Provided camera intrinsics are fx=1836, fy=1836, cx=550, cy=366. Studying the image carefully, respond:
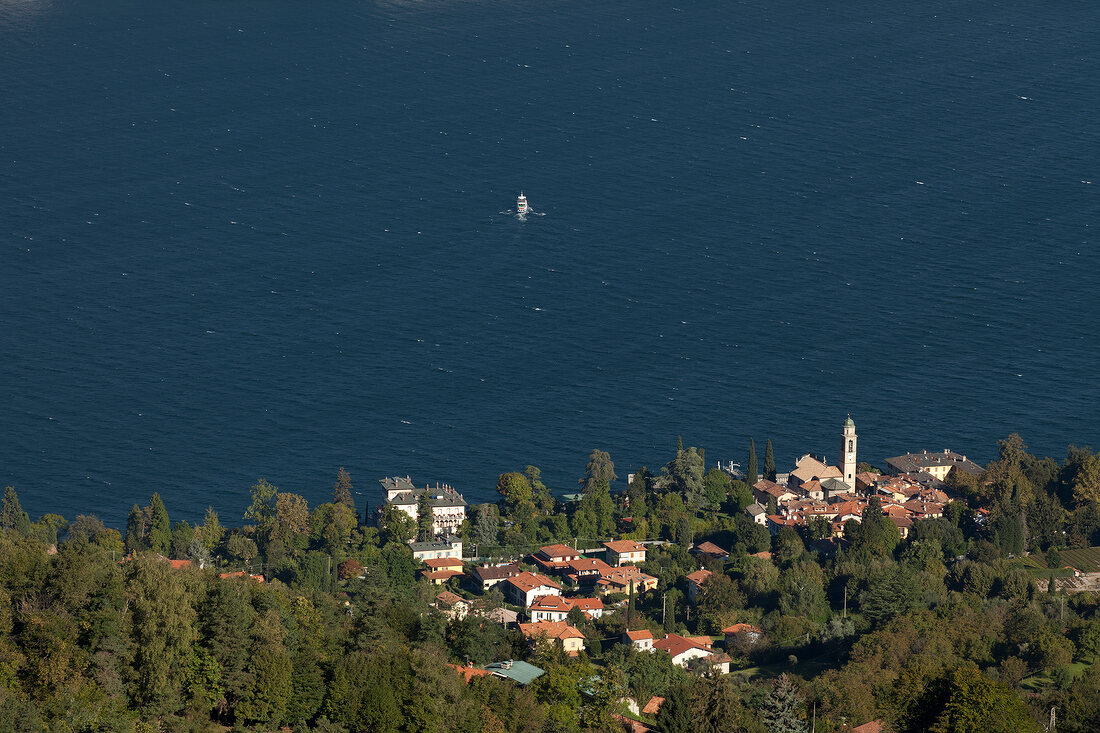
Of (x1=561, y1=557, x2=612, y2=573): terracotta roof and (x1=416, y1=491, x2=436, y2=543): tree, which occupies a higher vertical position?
(x1=416, y1=491, x2=436, y2=543): tree

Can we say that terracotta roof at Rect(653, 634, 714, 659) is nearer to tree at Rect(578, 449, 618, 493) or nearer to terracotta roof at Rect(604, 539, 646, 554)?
terracotta roof at Rect(604, 539, 646, 554)

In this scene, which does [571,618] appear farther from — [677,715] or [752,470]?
[677,715]

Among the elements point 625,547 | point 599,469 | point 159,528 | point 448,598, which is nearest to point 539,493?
point 599,469

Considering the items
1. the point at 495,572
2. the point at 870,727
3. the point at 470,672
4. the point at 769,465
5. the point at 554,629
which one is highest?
the point at 769,465

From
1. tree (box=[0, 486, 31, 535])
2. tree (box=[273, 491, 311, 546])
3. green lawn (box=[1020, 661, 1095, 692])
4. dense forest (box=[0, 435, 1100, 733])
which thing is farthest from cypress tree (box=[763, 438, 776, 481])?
tree (box=[0, 486, 31, 535])

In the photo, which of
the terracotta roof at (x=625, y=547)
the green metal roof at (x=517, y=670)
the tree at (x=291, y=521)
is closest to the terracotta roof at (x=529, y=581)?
the terracotta roof at (x=625, y=547)

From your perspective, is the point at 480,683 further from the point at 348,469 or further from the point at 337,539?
the point at 348,469
